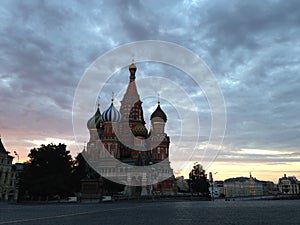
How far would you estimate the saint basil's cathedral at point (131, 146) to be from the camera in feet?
266

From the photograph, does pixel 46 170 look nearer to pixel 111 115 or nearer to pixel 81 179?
pixel 81 179

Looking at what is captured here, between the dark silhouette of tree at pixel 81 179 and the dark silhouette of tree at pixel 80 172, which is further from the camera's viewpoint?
the dark silhouette of tree at pixel 81 179

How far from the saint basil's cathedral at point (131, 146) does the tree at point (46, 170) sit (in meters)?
17.7

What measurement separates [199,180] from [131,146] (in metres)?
20.1

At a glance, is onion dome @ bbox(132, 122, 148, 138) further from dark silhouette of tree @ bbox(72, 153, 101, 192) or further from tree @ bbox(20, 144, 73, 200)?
tree @ bbox(20, 144, 73, 200)

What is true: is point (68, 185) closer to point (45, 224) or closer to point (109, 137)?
point (109, 137)

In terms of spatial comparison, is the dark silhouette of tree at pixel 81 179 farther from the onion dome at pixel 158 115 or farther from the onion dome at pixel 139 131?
the onion dome at pixel 158 115

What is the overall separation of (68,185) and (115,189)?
561 inches

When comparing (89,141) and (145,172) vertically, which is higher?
(89,141)

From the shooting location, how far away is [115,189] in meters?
78.6

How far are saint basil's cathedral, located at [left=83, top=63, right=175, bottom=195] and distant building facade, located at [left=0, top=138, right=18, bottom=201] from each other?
63.6ft

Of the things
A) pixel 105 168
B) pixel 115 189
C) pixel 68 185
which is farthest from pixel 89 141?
pixel 68 185

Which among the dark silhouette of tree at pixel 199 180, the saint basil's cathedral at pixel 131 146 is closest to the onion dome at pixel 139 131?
the saint basil's cathedral at pixel 131 146

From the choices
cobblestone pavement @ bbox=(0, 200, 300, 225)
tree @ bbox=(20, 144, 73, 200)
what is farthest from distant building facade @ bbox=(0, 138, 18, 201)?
cobblestone pavement @ bbox=(0, 200, 300, 225)
